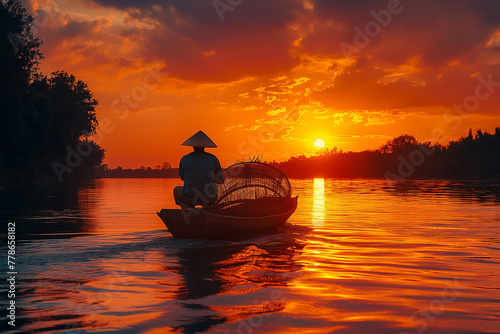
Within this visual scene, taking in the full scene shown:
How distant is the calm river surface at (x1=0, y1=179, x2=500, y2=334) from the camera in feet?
19.3

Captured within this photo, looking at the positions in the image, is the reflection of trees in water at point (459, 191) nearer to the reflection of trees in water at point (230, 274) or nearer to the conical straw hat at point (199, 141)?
the conical straw hat at point (199, 141)

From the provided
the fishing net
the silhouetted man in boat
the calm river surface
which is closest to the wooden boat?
the fishing net

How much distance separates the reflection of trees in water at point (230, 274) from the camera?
620 cm

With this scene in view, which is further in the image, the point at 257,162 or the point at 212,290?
the point at 257,162

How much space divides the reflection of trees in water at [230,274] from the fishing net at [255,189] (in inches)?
72.9

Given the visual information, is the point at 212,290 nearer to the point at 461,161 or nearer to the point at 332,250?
the point at 332,250

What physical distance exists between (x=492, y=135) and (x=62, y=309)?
12232 cm

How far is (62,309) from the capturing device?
6336mm

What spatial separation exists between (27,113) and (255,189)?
4266cm

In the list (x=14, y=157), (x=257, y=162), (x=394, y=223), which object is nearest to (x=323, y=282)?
(x=257, y=162)

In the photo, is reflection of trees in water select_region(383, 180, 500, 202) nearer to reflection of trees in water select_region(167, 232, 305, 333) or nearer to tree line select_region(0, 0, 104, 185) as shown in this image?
reflection of trees in water select_region(167, 232, 305, 333)

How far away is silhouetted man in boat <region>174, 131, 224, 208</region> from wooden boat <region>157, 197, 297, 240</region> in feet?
2.57
